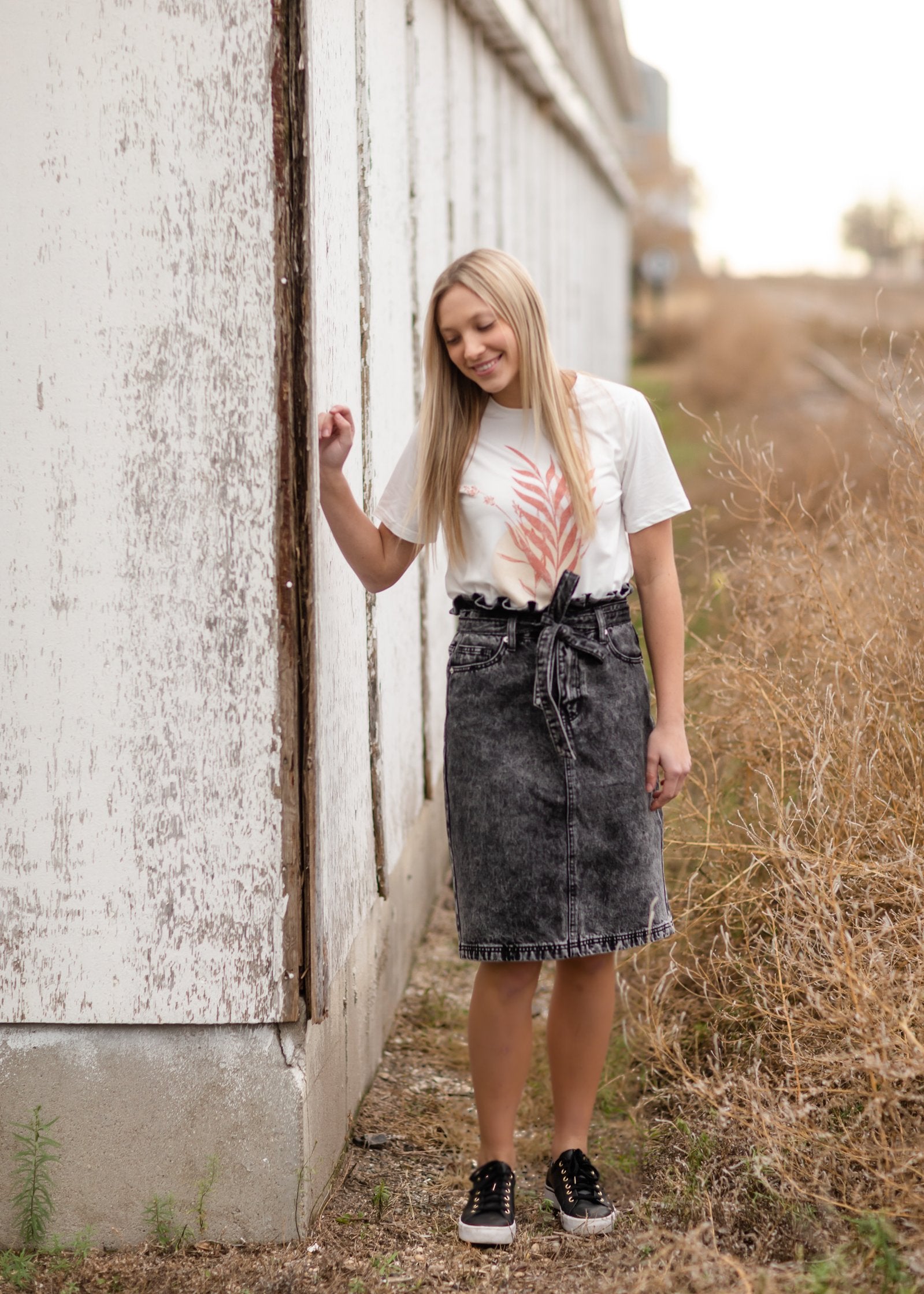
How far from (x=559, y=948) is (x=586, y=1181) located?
564 mm

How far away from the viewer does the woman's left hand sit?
2732mm

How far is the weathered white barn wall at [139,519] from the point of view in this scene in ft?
8.11

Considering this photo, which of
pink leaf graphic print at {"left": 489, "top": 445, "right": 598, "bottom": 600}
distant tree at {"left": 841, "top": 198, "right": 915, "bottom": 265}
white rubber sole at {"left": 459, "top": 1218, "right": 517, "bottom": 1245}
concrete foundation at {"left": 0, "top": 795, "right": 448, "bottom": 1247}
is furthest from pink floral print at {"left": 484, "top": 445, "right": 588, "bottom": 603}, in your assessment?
distant tree at {"left": 841, "top": 198, "right": 915, "bottom": 265}

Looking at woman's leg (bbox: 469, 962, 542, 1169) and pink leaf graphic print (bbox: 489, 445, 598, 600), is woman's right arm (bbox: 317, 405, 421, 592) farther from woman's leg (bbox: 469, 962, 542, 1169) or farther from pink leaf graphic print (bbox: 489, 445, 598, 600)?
woman's leg (bbox: 469, 962, 542, 1169)

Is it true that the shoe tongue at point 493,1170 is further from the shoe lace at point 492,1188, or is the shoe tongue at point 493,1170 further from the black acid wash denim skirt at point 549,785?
the black acid wash denim skirt at point 549,785

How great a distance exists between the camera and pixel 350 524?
2.66 m

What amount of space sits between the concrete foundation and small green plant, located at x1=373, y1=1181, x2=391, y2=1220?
23 cm

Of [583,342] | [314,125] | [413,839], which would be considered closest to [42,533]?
[314,125]

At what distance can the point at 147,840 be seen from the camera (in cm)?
264

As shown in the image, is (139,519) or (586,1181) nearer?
(139,519)

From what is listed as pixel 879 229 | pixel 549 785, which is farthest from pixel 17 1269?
pixel 879 229

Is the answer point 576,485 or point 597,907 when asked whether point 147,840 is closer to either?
point 597,907

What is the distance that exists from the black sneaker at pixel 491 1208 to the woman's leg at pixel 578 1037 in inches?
6.2

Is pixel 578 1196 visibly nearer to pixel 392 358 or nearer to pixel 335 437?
pixel 335 437
